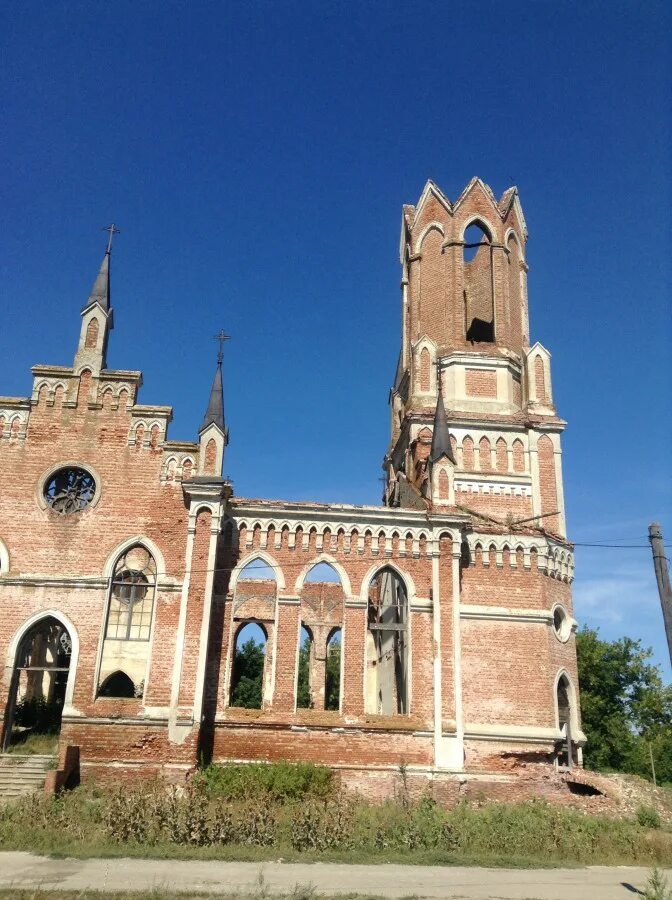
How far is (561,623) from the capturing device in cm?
2255

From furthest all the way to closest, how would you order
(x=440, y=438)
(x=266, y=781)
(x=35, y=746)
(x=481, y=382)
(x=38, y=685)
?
(x=38, y=685)
(x=481, y=382)
(x=440, y=438)
(x=35, y=746)
(x=266, y=781)

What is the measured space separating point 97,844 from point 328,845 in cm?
394

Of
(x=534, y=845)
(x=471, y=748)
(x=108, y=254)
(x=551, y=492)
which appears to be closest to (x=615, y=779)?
(x=471, y=748)

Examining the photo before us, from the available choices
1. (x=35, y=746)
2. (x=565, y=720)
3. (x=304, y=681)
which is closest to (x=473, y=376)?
(x=565, y=720)

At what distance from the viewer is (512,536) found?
72.9ft

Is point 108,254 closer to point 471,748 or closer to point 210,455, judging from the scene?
point 210,455

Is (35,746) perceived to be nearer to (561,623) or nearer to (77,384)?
(77,384)

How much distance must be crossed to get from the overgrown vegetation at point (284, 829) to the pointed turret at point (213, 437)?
760 centimetres

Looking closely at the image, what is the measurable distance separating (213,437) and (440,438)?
6.79 meters

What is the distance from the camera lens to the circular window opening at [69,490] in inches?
806

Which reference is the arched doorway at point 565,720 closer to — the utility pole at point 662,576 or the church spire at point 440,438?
the church spire at point 440,438

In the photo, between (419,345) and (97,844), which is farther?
(419,345)

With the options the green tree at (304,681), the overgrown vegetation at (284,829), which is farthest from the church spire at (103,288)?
the green tree at (304,681)

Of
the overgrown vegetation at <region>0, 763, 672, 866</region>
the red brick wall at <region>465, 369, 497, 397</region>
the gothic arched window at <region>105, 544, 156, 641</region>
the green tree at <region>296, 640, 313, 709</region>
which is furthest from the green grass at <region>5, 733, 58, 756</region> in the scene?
the green tree at <region>296, 640, 313, 709</region>
